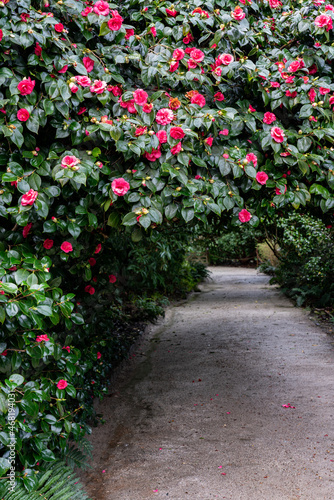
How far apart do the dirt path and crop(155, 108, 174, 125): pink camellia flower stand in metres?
2.01

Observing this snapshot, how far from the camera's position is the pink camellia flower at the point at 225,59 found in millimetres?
1946

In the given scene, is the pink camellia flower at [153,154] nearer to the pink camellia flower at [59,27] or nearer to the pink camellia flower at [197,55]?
the pink camellia flower at [197,55]

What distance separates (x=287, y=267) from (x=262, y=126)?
259 inches

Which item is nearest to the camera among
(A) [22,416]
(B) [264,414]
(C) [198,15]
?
(A) [22,416]

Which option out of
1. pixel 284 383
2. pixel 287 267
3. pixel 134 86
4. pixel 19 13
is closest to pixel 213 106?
pixel 134 86

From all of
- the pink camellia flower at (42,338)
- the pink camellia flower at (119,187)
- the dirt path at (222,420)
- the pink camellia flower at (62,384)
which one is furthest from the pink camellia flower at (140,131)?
the dirt path at (222,420)

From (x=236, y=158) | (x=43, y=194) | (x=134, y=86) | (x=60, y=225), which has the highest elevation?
(x=134, y=86)

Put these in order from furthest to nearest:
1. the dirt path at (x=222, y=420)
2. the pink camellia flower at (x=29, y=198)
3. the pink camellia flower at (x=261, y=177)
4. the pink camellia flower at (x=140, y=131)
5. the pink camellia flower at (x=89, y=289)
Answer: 1. the pink camellia flower at (x=89, y=289)
2. the dirt path at (x=222, y=420)
3. the pink camellia flower at (x=261, y=177)
4. the pink camellia flower at (x=140, y=131)
5. the pink camellia flower at (x=29, y=198)

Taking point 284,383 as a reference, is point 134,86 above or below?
above

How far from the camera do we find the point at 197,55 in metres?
1.94

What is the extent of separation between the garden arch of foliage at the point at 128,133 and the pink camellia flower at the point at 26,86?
2cm

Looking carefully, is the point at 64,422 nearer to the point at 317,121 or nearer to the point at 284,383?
the point at 317,121

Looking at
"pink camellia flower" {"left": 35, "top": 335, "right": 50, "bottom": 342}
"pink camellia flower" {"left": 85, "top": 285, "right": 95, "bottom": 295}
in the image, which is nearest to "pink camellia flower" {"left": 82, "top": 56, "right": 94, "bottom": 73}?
"pink camellia flower" {"left": 35, "top": 335, "right": 50, "bottom": 342}

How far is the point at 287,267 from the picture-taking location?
8.28 meters
